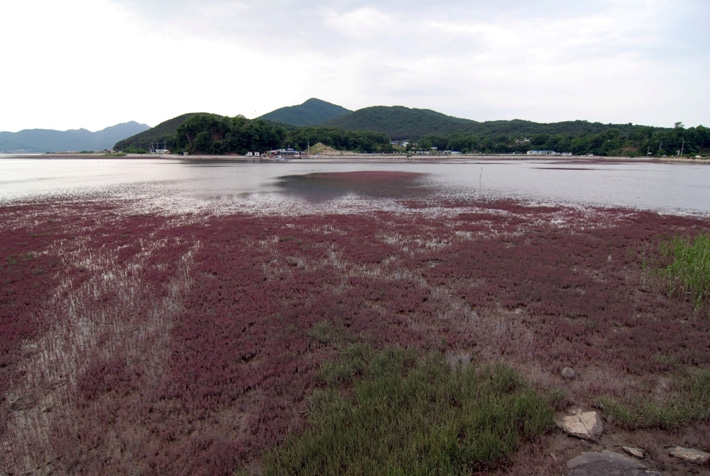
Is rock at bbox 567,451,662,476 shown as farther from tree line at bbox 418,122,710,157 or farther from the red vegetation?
tree line at bbox 418,122,710,157

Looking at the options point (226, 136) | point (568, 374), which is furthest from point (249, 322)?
point (226, 136)

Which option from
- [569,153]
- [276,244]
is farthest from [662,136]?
[276,244]

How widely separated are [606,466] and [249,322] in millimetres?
6537

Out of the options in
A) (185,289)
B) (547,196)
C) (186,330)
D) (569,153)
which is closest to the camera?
(186,330)

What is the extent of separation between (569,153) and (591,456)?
629 ft

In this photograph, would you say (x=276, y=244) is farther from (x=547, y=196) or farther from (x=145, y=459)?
(x=547, y=196)

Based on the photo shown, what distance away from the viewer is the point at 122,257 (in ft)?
44.4

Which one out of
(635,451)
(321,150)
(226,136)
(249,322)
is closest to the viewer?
(635,451)

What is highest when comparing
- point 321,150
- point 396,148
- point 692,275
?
point 396,148

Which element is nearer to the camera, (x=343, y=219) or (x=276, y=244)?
(x=276, y=244)

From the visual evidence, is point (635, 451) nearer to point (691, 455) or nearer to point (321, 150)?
point (691, 455)

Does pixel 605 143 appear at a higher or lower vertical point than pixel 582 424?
higher

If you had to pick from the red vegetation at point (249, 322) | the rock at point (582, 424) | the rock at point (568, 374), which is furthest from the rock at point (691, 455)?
the red vegetation at point (249, 322)

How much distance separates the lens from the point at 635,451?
4.24 m
